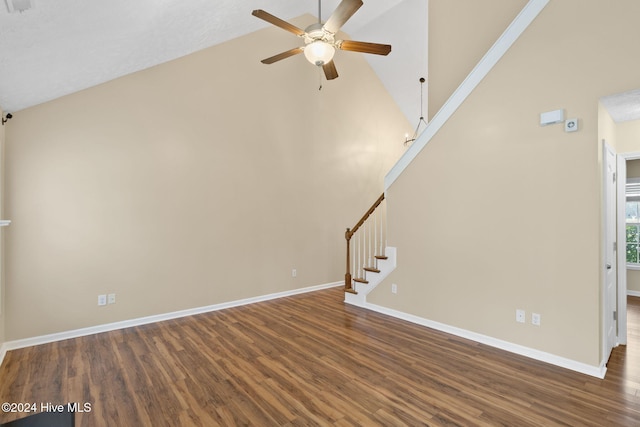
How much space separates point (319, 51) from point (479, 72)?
5.86 feet

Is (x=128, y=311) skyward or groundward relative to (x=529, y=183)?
groundward

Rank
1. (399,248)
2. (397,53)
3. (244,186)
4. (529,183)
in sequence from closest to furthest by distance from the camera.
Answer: (529,183), (399,248), (244,186), (397,53)

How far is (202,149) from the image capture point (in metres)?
4.80

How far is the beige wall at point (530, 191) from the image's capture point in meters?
2.87

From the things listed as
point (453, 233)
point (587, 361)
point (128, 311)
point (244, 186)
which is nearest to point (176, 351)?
point (128, 311)

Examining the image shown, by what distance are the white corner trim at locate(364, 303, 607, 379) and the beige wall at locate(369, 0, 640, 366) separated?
0.18 feet

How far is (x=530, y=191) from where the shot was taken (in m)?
3.26

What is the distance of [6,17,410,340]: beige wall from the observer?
375 centimetres

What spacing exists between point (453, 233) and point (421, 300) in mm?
992

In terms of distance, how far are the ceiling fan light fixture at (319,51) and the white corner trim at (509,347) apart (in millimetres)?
3330

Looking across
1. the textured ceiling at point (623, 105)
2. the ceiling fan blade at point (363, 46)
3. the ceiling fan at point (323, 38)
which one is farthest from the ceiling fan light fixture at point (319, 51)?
the textured ceiling at point (623, 105)

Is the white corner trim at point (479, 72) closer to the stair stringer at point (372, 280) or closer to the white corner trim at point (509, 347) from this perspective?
the stair stringer at point (372, 280)

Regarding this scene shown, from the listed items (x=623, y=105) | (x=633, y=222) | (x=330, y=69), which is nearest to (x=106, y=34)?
(x=330, y=69)

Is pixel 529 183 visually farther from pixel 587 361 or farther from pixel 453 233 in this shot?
pixel 587 361
